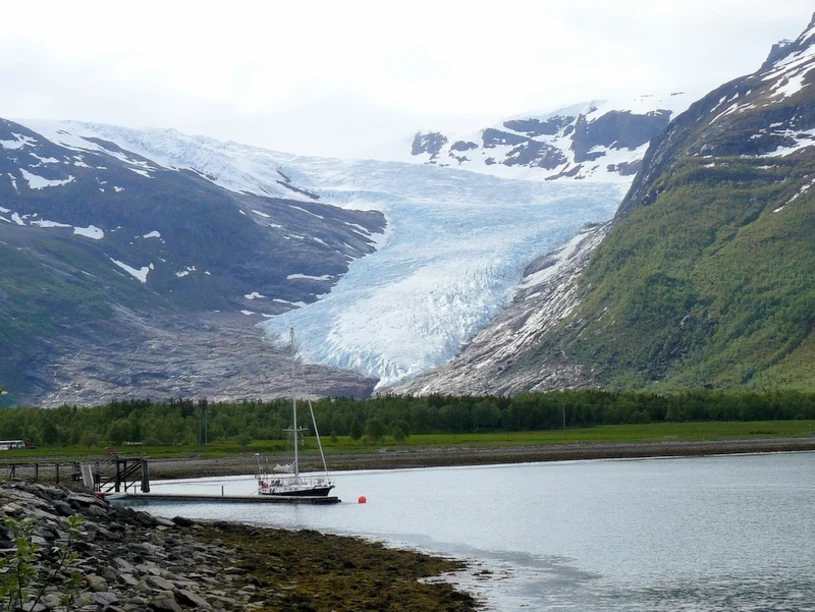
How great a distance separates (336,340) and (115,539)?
6057 inches

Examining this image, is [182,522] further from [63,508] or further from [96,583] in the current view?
[96,583]

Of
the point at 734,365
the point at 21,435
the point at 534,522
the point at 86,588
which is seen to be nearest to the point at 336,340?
the point at 734,365

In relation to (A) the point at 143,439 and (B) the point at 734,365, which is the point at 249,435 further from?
(B) the point at 734,365

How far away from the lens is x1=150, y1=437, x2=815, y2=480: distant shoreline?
10444 cm

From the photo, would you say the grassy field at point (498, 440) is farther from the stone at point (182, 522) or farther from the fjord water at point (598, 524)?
the stone at point (182, 522)

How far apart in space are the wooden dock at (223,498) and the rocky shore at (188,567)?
21714mm

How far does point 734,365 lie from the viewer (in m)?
176

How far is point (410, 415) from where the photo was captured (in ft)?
469

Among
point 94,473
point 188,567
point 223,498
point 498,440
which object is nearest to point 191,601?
point 188,567

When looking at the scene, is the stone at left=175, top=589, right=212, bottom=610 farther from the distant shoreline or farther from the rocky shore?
the distant shoreline

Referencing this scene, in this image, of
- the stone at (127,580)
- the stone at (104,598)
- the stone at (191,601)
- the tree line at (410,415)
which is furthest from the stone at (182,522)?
the tree line at (410,415)

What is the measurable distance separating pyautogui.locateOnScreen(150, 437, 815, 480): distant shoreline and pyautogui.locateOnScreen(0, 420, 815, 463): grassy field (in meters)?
2.44

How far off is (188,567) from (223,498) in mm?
37418

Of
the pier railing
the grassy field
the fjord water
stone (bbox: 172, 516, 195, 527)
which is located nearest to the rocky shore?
stone (bbox: 172, 516, 195, 527)
